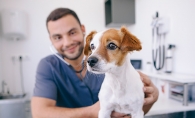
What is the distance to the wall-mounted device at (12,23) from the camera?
5.71ft

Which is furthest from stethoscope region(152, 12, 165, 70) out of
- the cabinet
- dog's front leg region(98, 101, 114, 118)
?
dog's front leg region(98, 101, 114, 118)

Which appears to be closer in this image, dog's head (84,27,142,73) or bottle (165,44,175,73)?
dog's head (84,27,142,73)

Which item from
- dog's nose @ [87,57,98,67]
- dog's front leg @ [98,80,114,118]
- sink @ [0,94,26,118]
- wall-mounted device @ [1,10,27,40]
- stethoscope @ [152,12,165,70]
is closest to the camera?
dog's nose @ [87,57,98,67]

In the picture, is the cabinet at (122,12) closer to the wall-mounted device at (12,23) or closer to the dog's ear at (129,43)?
the wall-mounted device at (12,23)

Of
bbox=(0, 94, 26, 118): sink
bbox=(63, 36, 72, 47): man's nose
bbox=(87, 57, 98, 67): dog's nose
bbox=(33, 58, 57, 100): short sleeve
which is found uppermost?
bbox=(63, 36, 72, 47): man's nose

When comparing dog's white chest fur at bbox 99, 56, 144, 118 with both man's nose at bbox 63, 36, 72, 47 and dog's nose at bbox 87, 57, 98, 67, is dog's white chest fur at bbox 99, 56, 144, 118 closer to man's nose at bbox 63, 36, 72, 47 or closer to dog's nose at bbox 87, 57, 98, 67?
dog's nose at bbox 87, 57, 98, 67

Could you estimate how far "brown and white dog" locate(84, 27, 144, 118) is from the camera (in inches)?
21.0

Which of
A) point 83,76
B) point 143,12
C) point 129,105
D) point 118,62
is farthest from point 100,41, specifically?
point 143,12

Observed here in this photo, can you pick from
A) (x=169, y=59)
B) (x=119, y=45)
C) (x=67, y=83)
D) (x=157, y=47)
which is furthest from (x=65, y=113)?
(x=157, y=47)

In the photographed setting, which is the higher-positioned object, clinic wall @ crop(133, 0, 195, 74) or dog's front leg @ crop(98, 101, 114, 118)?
clinic wall @ crop(133, 0, 195, 74)

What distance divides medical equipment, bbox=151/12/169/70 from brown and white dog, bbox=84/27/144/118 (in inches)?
36.1

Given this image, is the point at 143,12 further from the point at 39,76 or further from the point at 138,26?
the point at 39,76

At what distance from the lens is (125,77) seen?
1.93 ft

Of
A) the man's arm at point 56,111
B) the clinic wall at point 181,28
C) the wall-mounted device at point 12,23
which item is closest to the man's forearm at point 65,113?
the man's arm at point 56,111
